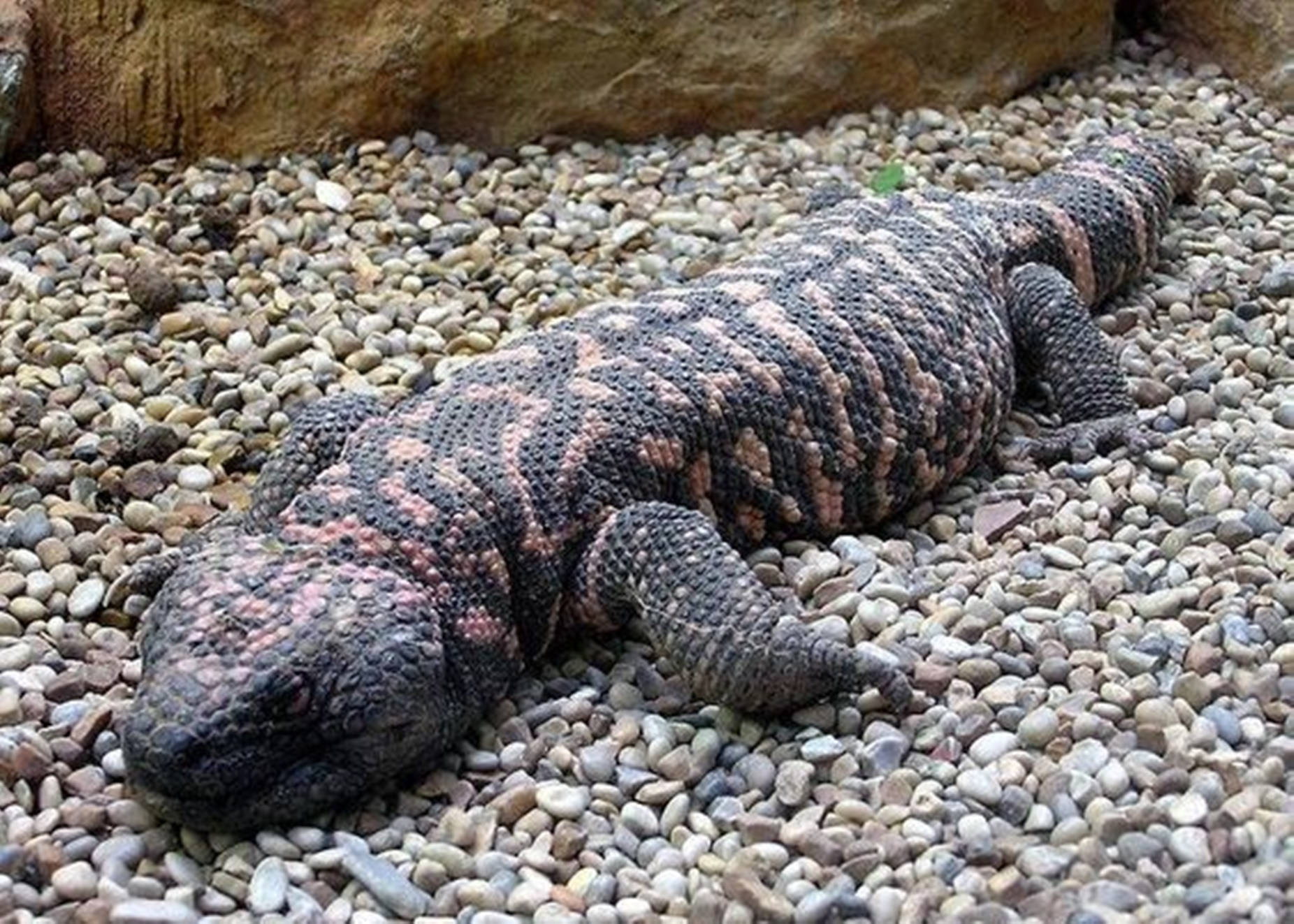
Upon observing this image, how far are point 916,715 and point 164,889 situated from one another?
1.33m

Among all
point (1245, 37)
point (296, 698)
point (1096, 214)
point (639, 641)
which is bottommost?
point (639, 641)

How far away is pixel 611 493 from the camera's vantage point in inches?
137

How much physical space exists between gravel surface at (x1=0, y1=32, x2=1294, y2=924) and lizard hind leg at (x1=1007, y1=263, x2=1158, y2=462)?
9 cm

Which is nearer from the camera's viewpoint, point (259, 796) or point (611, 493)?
point (259, 796)

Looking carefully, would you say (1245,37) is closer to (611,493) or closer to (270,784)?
(611,493)

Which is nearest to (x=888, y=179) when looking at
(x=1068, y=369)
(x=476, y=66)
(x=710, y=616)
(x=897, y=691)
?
(x=1068, y=369)

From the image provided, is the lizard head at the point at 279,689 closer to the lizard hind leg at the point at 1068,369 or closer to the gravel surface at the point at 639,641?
the gravel surface at the point at 639,641

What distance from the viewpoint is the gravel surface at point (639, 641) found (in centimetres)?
277

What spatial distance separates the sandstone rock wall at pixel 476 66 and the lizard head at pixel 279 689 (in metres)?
2.79

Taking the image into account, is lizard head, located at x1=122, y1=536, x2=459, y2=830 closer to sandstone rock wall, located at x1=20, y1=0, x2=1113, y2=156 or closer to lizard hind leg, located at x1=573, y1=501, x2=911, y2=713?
lizard hind leg, located at x1=573, y1=501, x2=911, y2=713

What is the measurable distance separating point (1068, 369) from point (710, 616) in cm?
148

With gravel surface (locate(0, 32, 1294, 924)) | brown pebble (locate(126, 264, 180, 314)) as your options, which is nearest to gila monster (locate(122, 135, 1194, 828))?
gravel surface (locate(0, 32, 1294, 924))

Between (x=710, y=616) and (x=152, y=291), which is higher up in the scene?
(x=710, y=616)

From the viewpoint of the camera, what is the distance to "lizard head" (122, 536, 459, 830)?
112 inches
